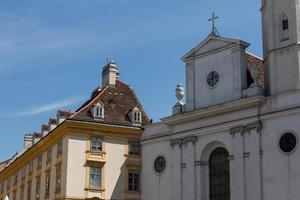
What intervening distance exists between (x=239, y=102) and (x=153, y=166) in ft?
31.9

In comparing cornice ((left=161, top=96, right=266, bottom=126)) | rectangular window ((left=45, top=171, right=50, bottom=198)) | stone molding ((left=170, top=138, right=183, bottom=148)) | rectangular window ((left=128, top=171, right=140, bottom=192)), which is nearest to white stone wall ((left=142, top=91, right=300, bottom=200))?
stone molding ((left=170, top=138, right=183, bottom=148))

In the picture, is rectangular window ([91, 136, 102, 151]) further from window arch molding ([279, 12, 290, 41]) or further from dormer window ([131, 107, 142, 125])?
window arch molding ([279, 12, 290, 41])

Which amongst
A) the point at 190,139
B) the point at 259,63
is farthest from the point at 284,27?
the point at 190,139

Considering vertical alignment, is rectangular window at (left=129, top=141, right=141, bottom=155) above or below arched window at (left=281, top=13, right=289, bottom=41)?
below

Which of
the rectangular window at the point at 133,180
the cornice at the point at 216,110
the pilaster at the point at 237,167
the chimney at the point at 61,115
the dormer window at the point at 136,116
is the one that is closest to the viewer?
the cornice at the point at 216,110

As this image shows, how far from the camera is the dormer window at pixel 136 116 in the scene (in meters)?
49.9

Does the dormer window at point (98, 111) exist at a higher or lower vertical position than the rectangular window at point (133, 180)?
higher

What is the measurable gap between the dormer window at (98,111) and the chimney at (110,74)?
183 inches

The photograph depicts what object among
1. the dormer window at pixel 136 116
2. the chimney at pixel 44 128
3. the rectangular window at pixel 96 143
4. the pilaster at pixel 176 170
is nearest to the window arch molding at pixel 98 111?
the rectangular window at pixel 96 143

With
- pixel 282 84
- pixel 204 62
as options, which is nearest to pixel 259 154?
pixel 282 84

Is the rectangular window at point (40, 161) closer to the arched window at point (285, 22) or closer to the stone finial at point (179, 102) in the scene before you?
the stone finial at point (179, 102)

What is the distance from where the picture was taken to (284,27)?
134 feet

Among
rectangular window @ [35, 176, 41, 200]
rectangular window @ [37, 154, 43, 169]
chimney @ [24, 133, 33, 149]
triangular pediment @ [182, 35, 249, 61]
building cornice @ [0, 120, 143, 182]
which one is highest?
triangular pediment @ [182, 35, 249, 61]

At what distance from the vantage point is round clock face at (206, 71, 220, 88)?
143 ft
